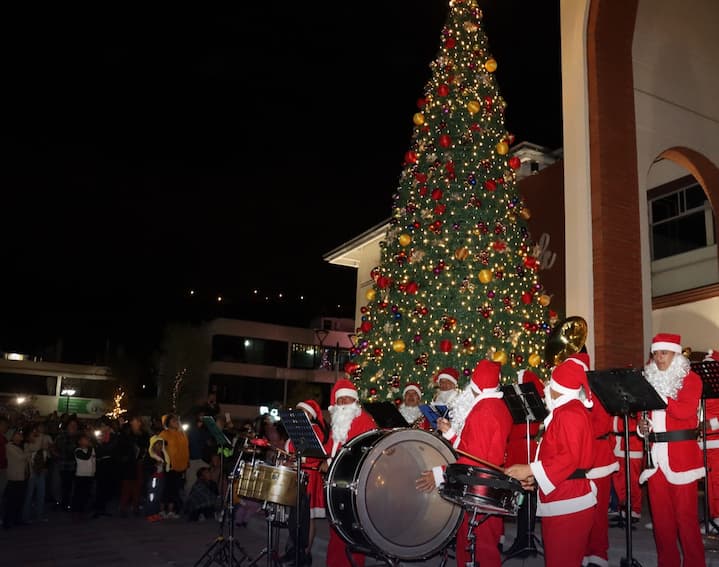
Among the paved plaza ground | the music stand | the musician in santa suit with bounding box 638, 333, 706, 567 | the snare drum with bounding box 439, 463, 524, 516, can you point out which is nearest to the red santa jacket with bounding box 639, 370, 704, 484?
the musician in santa suit with bounding box 638, 333, 706, 567

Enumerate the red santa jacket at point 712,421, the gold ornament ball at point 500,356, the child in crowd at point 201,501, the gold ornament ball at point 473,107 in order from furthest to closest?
the gold ornament ball at point 473,107 → the child in crowd at point 201,501 → the gold ornament ball at point 500,356 → the red santa jacket at point 712,421

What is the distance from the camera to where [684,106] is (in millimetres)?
13664

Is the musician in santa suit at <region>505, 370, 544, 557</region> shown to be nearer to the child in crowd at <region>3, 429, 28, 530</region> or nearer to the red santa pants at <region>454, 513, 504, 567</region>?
the red santa pants at <region>454, 513, 504, 567</region>

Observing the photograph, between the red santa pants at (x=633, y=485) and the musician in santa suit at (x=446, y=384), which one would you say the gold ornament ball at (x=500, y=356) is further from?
the red santa pants at (x=633, y=485)

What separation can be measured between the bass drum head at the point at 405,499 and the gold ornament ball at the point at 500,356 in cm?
553

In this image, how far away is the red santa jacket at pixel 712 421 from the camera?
7.91 metres

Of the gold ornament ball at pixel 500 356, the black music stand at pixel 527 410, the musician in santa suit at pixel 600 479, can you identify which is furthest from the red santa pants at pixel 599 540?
the gold ornament ball at pixel 500 356

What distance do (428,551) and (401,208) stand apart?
8.10 metres

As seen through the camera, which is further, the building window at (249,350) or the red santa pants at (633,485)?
the building window at (249,350)

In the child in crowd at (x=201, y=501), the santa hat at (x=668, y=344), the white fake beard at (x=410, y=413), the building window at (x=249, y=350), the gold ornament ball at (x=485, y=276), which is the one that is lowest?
the child in crowd at (x=201, y=501)

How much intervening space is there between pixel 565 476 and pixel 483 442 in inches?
38.3

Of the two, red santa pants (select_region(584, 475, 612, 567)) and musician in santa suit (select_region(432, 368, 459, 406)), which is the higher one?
musician in santa suit (select_region(432, 368, 459, 406))

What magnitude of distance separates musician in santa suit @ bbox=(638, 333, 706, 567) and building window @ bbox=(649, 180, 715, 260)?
12.0 m

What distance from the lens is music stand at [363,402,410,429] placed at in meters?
7.33
